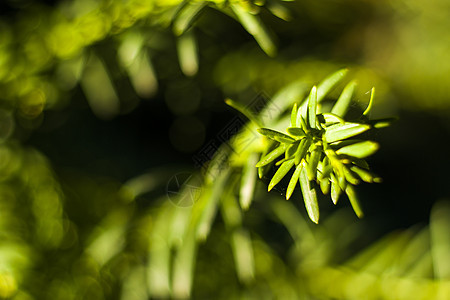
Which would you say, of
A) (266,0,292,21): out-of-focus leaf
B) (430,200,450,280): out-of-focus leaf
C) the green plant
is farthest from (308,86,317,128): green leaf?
(430,200,450,280): out-of-focus leaf

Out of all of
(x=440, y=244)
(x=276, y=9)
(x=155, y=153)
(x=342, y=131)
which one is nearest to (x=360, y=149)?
(x=342, y=131)

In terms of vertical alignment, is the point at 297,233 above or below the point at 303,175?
below

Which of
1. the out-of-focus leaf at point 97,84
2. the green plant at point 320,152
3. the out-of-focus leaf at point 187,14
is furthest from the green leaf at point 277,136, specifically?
the out-of-focus leaf at point 97,84

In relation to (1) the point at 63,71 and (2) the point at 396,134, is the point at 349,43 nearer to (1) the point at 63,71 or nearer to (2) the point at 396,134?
(2) the point at 396,134

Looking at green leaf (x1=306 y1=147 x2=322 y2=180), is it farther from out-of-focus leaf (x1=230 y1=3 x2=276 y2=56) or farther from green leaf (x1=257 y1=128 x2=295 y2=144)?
out-of-focus leaf (x1=230 y1=3 x2=276 y2=56)

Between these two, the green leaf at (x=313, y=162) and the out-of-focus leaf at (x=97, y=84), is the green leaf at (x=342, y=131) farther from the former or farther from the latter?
the out-of-focus leaf at (x=97, y=84)

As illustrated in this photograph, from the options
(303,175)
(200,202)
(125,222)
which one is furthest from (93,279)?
(303,175)
